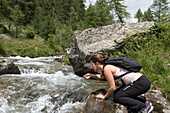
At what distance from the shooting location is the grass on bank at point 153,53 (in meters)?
3.49

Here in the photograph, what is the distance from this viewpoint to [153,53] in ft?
16.1

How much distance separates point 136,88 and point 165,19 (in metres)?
4.22

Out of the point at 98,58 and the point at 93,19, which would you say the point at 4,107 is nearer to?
the point at 98,58

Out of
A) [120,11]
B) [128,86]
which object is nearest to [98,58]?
[128,86]

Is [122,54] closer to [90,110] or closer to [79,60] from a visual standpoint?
[79,60]

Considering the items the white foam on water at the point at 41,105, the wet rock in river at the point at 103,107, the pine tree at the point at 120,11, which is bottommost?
the white foam on water at the point at 41,105

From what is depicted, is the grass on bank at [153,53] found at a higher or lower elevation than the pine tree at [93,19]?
lower

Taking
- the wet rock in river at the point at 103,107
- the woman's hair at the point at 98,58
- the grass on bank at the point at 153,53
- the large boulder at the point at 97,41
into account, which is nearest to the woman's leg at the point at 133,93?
the wet rock in river at the point at 103,107

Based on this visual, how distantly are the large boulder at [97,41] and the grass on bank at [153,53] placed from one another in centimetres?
42

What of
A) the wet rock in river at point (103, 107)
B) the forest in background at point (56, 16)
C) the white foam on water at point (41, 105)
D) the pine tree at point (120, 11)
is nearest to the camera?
the wet rock in river at point (103, 107)

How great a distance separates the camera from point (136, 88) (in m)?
2.33

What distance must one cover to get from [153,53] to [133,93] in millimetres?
3346

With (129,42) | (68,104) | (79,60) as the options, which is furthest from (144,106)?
(79,60)

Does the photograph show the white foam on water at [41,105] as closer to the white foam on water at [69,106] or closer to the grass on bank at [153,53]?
the white foam on water at [69,106]
